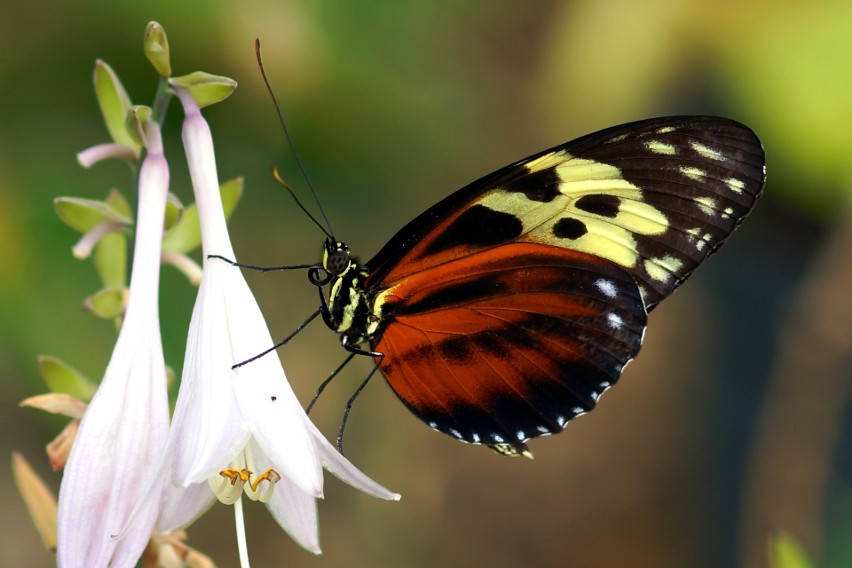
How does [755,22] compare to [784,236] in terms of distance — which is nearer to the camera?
[755,22]

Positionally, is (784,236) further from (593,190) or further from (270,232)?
(593,190)

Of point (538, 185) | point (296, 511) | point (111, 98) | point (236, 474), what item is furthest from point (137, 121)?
point (538, 185)

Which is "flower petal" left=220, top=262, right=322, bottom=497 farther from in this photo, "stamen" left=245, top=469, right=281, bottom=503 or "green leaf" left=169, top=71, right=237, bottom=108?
"green leaf" left=169, top=71, right=237, bottom=108

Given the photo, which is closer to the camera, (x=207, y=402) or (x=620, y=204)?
(x=207, y=402)

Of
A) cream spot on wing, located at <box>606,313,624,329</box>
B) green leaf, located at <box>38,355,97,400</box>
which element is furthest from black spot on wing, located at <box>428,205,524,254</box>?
green leaf, located at <box>38,355,97,400</box>

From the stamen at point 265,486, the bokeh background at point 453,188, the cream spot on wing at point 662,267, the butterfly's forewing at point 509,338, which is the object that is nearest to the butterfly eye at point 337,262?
the butterfly's forewing at point 509,338

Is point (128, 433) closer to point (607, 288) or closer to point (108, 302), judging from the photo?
point (108, 302)

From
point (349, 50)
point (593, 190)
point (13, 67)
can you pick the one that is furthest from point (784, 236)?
point (13, 67)

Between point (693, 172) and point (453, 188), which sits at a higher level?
point (693, 172)
